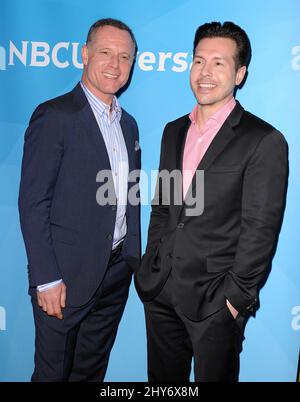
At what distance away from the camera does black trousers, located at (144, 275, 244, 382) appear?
2023mm

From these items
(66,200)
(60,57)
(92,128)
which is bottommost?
(66,200)

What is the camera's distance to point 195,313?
203 cm

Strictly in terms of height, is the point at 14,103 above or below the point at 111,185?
above

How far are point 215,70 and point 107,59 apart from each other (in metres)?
0.53

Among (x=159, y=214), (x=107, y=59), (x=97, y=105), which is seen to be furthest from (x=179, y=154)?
(x=107, y=59)

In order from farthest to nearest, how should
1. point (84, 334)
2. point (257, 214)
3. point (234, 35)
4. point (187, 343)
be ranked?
point (84, 334)
point (187, 343)
point (234, 35)
point (257, 214)

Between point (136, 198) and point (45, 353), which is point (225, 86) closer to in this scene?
point (136, 198)

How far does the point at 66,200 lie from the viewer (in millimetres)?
2092

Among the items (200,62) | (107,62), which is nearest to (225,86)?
(200,62)

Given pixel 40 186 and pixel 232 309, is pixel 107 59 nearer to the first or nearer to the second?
pixel 40 186

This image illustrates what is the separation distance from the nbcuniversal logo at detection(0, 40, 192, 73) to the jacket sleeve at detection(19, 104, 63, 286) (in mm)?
641

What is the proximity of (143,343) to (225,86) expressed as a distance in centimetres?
173

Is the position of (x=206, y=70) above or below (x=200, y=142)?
above
